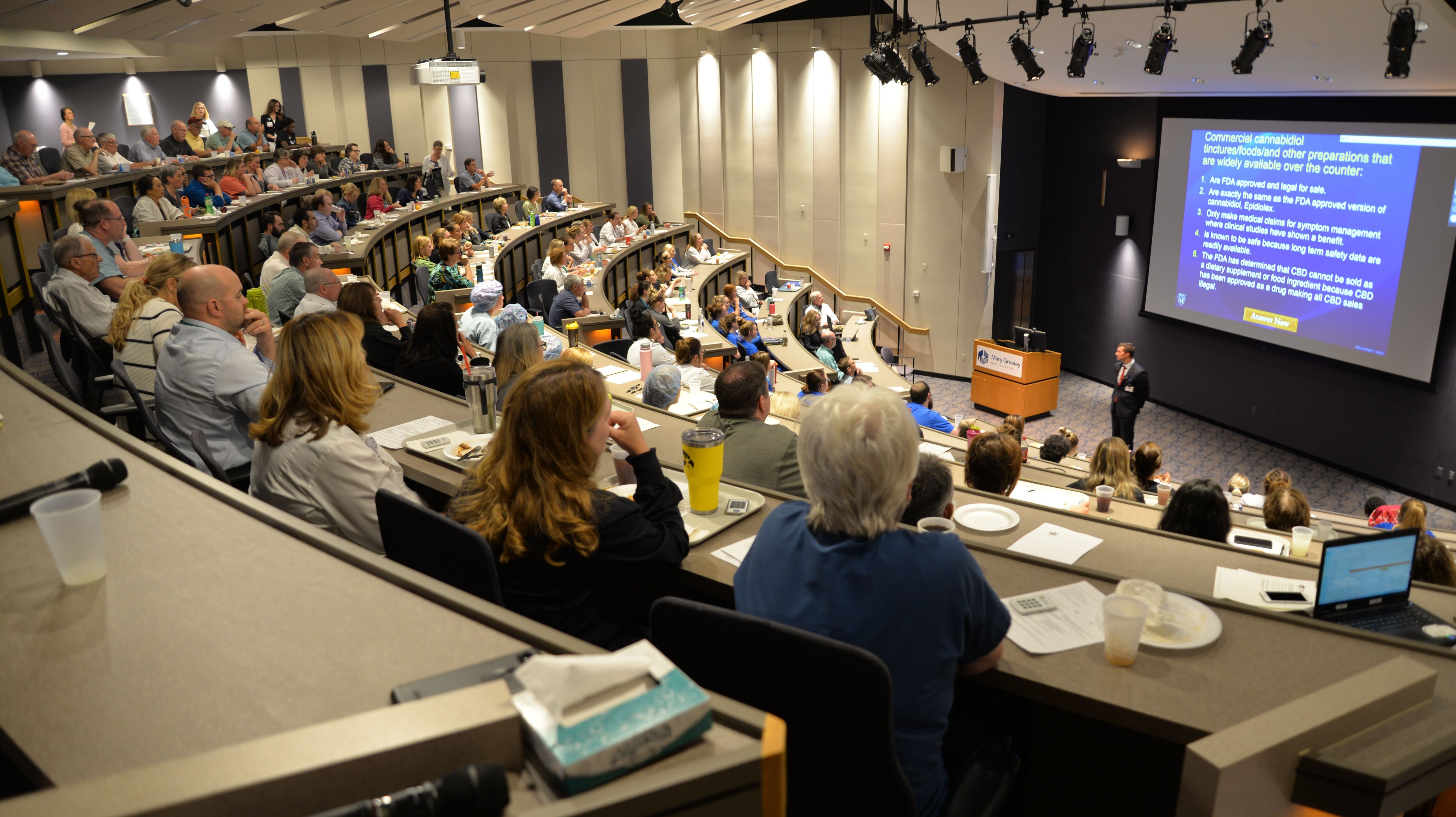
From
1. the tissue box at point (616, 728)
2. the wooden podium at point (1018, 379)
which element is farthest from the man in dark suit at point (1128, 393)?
the tissue box at point (616, 728)

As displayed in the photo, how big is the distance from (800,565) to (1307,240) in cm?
950

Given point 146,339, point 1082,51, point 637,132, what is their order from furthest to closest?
1. point 637,132
2. point 1082,51
3. point 146,339

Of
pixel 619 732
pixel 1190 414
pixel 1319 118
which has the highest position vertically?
pixel 1319 118

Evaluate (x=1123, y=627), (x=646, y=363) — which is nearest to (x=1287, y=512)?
(x=1123, y=627)

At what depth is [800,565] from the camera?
1720mm

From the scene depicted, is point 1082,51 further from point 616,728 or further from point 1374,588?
point 616,728

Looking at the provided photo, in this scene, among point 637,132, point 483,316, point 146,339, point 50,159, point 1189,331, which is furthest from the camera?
point 637,132

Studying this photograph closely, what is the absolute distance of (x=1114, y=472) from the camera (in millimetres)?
5312

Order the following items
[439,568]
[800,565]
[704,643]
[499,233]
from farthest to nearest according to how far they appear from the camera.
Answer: [499,233]
[439,568]
[800,565]
[704,643]

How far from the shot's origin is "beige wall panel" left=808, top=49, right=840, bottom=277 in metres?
13.7

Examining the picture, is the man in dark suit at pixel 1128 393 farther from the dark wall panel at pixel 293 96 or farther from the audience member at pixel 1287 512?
the dark wall panel at pixel 293 96

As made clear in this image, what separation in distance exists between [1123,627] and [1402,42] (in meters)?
5.46

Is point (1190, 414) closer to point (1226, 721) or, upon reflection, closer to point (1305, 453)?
point (1305, 453)

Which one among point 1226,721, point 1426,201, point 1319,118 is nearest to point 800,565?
point 1226,721
